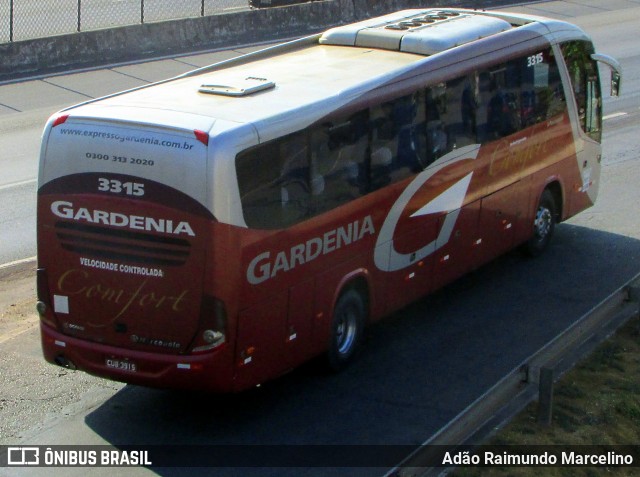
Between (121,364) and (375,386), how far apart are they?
8.10ft

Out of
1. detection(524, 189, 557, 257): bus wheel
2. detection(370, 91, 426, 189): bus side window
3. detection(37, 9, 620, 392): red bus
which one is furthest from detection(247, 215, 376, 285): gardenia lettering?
detection(524, 189, 557, 257): bus wheel

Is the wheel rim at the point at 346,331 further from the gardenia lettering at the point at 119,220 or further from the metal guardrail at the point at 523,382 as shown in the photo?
the gardenia lettering at the point at 119,220

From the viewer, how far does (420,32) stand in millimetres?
11555

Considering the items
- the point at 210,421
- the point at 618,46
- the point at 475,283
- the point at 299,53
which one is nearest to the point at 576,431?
the point at 210,421

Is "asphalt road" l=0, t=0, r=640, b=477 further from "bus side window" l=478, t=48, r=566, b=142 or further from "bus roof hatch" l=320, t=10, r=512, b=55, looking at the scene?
"bus roof hatch" l=320, t=10, r=512, b=55

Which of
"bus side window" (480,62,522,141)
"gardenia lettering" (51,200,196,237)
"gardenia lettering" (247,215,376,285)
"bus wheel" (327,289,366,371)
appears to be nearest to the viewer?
"gardenia lettering" (51,200,196,237)

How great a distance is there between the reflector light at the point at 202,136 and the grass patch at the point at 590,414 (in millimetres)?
3064

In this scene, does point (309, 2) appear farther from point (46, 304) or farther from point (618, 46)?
point (46, 304)

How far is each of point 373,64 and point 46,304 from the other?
418 cm

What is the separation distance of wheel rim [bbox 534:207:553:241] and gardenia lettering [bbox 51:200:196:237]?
6.44 metres

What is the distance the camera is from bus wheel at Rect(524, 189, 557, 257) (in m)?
13.4

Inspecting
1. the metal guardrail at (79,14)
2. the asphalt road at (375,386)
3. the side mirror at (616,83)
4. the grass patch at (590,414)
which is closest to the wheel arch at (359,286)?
the asphalt road at (375,386)

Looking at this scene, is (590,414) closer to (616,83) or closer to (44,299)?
(44,299)

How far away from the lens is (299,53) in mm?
11633
